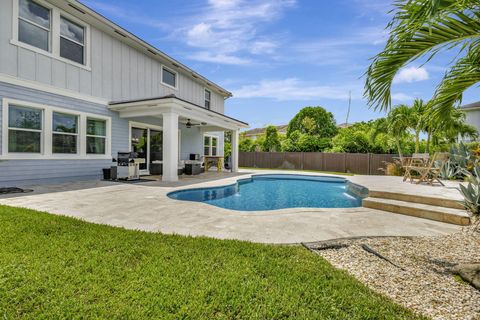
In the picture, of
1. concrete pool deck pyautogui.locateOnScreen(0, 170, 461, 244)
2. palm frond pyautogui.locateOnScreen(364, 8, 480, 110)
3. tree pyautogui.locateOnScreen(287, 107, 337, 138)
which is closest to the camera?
palm frond pyautogui.locateOnScreen(364, 8, 480, 110)

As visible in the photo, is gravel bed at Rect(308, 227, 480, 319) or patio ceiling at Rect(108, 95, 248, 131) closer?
gravel bed at Rect(308, 227, 480, 319)

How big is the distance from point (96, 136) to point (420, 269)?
10.1 m

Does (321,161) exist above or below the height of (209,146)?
below

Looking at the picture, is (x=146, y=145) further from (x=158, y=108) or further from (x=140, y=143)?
(x=158, y=108)

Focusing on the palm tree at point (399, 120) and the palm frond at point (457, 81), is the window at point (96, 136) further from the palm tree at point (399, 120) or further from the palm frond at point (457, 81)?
the palm tree at point (399, 120)

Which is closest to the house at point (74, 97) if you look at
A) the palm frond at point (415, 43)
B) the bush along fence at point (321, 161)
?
the palm frond at point (415, 43)

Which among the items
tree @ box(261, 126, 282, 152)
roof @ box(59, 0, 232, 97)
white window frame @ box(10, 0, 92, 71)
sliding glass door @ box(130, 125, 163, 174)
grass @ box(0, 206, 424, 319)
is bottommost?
grass @ box(0, 206, 424, 319)

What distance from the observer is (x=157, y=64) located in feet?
39.6

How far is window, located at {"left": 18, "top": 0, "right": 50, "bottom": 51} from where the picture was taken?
7.01 meters

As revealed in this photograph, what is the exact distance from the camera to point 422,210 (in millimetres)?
4977

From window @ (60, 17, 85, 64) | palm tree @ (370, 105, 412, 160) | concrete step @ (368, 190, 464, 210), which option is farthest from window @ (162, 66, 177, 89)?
palm tree @ (370, 105, 412, 160)

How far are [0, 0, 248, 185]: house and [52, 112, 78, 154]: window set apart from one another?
0.03 metres

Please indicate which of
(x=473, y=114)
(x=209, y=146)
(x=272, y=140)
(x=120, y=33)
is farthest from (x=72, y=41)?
(x=473, y=114)

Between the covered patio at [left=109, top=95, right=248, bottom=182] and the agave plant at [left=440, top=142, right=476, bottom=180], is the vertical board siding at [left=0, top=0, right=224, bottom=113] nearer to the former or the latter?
the covered patio at [left=109, top=95, right=248, bottom=182]
